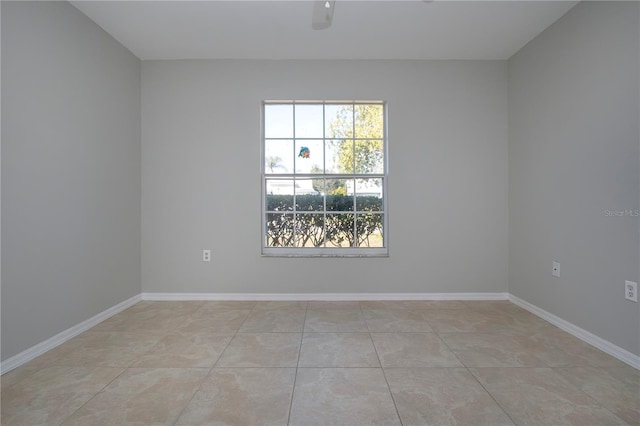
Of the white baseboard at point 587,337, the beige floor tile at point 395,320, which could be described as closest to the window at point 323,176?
the beige floor tile at point 395,320

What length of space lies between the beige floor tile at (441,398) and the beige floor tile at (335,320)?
0.71 m

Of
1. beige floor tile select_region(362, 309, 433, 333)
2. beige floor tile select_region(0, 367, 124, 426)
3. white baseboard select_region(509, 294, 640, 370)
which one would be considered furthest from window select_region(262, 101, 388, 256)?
beige floor tile select_region(0, 367, 124, 426)

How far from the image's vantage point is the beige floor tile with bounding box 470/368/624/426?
4.76 ft

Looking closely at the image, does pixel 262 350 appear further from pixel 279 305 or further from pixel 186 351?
pixel 279 305

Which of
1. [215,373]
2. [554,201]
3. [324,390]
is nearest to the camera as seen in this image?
[324,390]

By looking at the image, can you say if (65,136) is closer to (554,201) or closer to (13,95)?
(13,95)

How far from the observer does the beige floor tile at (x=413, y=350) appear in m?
1.96

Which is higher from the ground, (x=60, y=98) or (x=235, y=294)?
(x=60, y=98)

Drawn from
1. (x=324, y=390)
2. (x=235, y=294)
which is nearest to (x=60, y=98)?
(x=235, y=294)

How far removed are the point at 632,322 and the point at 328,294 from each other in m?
2.39

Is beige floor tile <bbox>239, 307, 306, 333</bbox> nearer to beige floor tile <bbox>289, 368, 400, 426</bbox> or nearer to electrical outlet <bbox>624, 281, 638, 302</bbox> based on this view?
beige floor tile <bbox>289, 368, 400, 426</bbox>

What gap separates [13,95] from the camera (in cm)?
192

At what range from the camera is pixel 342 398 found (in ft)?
5.25

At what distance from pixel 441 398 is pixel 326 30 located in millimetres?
2999
